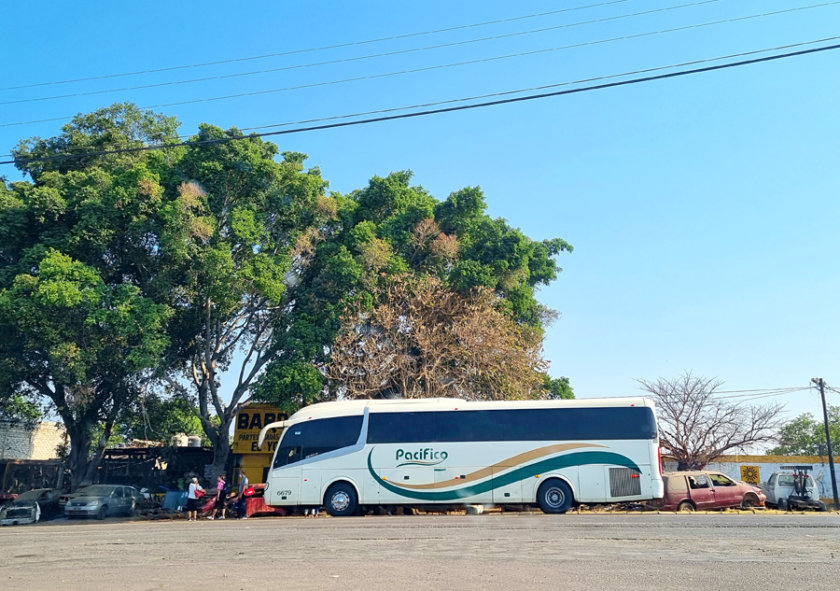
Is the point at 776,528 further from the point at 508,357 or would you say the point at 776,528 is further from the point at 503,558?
the point at 508,357

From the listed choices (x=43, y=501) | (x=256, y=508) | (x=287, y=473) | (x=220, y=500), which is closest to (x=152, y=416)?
(x=43, y=501)

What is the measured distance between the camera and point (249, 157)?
88.9ft

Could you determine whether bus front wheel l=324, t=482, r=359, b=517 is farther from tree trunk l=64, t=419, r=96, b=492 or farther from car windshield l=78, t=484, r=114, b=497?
tree trunk l=64, t=419, r=96, b=492

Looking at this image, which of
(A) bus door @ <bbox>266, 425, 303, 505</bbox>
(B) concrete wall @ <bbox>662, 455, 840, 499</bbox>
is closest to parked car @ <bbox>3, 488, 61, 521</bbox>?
(A) bus door @ <bbox>266, 425, 303, 505</bbox>

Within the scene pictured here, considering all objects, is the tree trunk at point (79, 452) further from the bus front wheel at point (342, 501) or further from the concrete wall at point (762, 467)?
the concrete wall at point (762, 467)

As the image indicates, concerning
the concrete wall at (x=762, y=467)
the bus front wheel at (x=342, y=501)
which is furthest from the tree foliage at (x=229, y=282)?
the concrete wall at (x=762, y=467)

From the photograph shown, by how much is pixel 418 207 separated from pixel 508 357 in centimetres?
816

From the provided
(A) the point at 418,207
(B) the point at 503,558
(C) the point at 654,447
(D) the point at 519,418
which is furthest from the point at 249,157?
(B) the point at 503,558

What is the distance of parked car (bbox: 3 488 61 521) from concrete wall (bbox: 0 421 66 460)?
18869 mm

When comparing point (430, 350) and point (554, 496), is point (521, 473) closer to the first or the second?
point (554, 496)

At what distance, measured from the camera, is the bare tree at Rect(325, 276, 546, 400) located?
25547mm

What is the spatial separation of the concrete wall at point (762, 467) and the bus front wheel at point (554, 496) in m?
22.8

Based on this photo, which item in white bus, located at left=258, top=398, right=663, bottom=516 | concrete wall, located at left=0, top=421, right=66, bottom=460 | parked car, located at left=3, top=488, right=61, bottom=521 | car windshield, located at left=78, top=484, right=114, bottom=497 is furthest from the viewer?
concrete wall, located at left=0, top=421, right=66, bottom=460

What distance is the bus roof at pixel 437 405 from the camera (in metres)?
18.3
